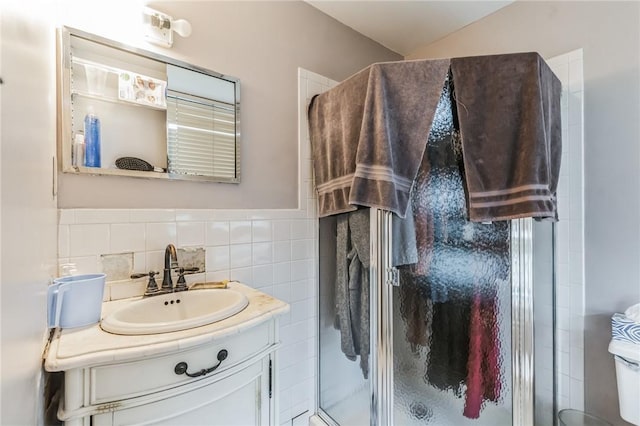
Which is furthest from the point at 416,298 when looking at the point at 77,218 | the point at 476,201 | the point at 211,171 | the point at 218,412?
the point at 77,218

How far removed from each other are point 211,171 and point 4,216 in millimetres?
905

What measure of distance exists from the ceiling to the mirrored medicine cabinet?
0.87 meters

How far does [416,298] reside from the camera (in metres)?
1.33

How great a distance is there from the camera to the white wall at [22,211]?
0.39 m

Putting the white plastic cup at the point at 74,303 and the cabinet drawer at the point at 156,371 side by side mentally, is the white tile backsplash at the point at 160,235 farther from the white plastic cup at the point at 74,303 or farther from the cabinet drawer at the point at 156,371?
the cabinet drawer at the point at 156,371

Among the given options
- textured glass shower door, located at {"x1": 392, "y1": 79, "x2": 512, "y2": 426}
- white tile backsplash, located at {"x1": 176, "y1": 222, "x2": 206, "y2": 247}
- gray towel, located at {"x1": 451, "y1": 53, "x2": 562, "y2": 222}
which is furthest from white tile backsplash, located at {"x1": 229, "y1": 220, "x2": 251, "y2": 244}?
gray towel, located at {"x1": 451, "y1": 53, "x2": 562, "y2": 222}

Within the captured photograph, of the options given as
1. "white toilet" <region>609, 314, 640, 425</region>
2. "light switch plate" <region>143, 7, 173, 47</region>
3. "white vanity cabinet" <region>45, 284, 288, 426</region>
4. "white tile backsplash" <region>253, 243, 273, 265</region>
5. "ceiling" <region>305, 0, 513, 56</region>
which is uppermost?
"ceiling" <region>305, 0, 513, 56</region>

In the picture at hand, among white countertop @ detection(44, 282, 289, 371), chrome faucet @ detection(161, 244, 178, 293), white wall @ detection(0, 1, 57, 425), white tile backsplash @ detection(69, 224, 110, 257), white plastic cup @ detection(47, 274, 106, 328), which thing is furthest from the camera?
chrome faucet @ detection(161, 244, 178, 293)

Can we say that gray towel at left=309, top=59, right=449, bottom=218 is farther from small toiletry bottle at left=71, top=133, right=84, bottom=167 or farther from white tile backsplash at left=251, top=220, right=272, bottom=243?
small toiletry bottle at left=71, top=133, right=84, bottom=167

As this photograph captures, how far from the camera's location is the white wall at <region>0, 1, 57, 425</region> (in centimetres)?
39

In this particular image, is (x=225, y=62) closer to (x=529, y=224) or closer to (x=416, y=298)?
(x=416, y=298)

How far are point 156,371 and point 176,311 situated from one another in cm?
38

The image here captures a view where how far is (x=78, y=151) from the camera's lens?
3.25 feet

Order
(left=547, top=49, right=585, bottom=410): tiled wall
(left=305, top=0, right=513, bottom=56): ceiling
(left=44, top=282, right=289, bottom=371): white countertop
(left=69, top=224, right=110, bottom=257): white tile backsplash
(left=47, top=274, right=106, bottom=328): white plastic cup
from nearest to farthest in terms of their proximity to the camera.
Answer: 1. (left=44, top=282, right=289, bottom=371): white countertop
2. (left=47, top=274, right=106, bottom=328): white plastic cup
3. (left=69, top=224, right=110, bottom=257): white tile backsplash
4. (left=547, top=49, right=585, bottom=410): tiled wall
5. (left=305, top=0, right=513, bottom=56): ceiling
